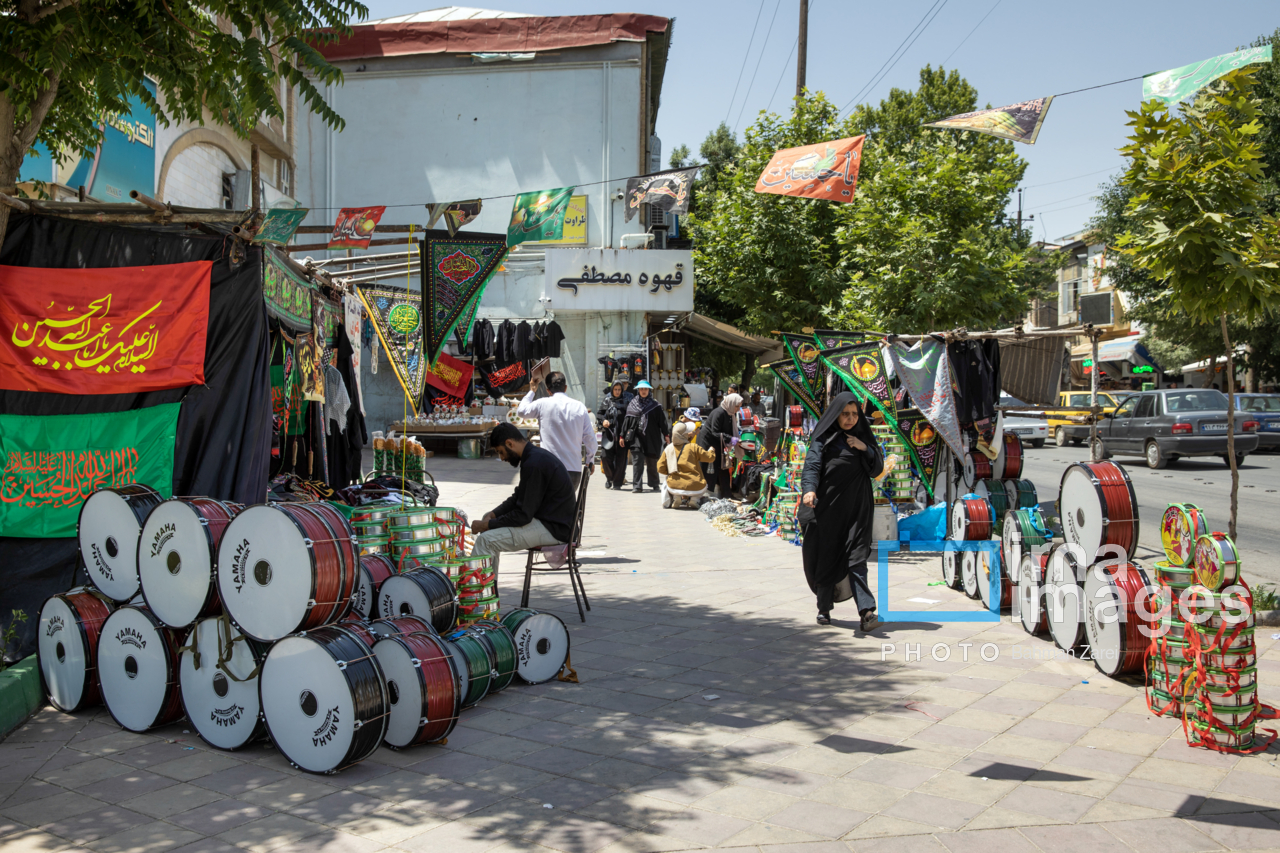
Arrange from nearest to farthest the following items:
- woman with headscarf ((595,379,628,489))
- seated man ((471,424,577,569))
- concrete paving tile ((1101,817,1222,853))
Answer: concrete paving tile ((1101,817,1222,853)) → seated man ((471,424,577,569)) → woman with headscarf ((595,379,628,489))

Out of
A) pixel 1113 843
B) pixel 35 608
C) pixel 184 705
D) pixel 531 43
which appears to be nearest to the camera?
pixel 1113 843

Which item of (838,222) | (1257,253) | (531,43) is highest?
(531,43)

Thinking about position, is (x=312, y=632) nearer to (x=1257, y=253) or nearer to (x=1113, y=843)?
(x=1113, y=843)

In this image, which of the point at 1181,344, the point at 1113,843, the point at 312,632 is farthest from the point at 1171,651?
the point at 1181,344

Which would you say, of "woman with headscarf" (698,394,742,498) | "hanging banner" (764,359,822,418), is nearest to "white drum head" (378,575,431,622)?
"hanging banner" (764,359,822,418)

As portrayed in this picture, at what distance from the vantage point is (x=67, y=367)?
18.8 feet

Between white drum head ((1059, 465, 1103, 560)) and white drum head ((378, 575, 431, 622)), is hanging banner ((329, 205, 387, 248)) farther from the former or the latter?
white drum head ((1059, 465, 1103, 560))

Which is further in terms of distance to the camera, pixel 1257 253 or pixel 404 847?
pixel 1257 253

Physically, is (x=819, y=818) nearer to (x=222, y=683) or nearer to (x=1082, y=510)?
(x=222, y=683)

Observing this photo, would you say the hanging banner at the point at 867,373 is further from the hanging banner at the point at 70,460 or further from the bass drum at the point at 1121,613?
the hanging banner at the point at 70,460

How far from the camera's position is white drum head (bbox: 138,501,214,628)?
14.1 ft

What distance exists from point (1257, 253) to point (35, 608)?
8441 mm

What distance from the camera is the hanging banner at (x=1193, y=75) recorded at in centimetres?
713

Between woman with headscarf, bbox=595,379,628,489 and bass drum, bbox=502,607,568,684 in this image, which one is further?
woman with headscarf, bbox=595,379,628,489
